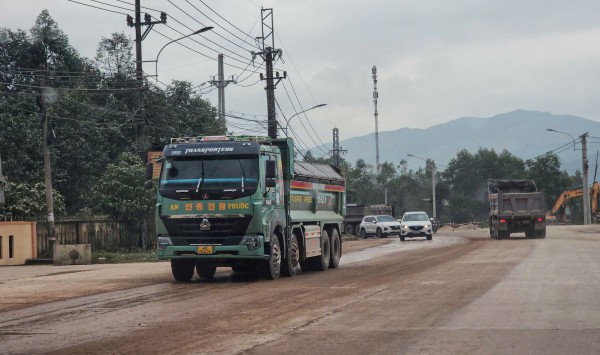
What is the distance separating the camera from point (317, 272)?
22750 millimetres

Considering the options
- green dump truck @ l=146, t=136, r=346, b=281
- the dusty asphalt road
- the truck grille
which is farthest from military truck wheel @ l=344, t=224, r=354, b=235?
the truck grille

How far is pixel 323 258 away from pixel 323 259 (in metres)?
0.04

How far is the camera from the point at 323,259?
23172mm

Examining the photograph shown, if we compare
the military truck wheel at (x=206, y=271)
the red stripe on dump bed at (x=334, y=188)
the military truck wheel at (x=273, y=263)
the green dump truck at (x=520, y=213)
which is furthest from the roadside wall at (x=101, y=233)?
the green dump truck at (x=520, y=213)

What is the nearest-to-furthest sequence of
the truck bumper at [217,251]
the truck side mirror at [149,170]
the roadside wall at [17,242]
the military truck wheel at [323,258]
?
1. the truck bumper at [217,251]
2. the truck side mirror at [149,170]
3. the military truck wheel at [323,258]
4. the roadside wall at [17,242]

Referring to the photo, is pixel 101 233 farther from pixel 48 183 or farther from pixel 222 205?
pixel 222 205

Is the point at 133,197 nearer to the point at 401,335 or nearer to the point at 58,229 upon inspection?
the point at 58,229

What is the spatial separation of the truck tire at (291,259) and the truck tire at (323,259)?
1.96 m

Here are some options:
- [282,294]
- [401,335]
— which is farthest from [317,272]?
[401,335]

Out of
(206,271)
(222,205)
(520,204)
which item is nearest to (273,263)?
(222,205)

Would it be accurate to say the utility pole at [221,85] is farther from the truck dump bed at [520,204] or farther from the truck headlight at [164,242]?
the truck headlight at [164,242]

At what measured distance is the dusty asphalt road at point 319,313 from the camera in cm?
965

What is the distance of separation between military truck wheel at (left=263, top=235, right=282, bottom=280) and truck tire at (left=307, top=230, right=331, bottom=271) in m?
3.35

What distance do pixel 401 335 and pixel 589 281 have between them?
27.7ft
